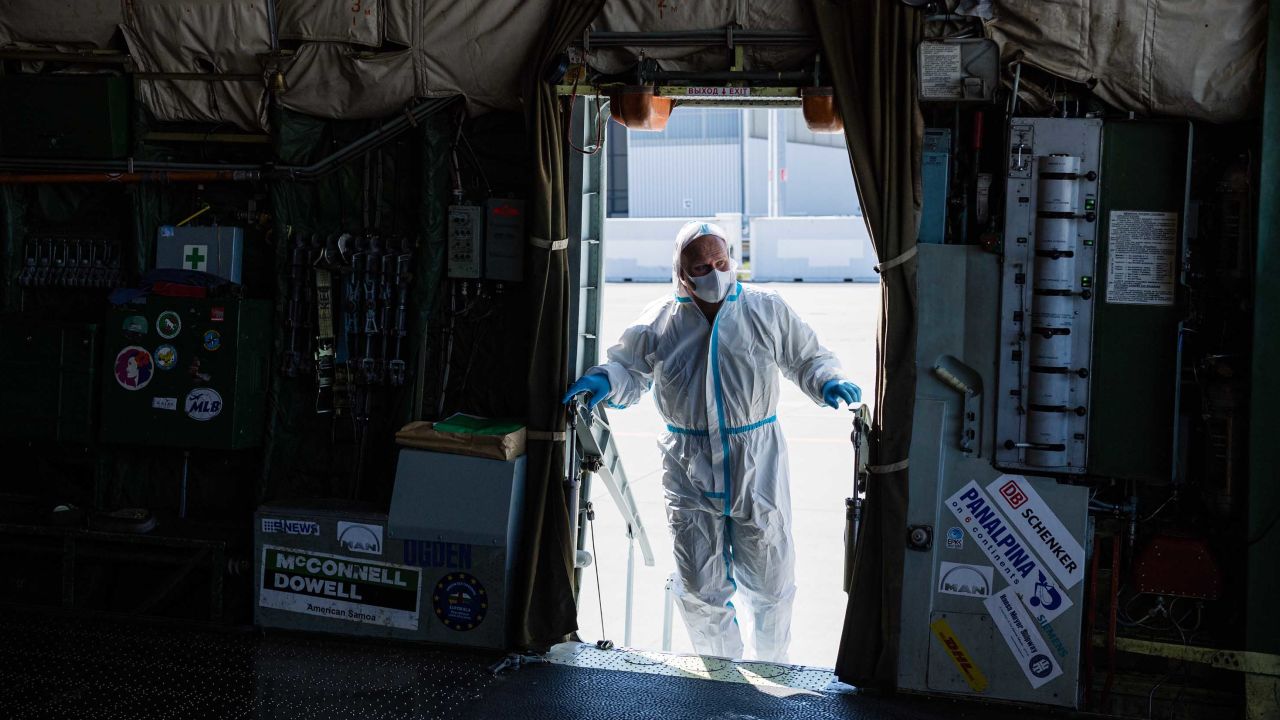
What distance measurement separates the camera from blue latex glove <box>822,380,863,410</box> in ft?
14.1

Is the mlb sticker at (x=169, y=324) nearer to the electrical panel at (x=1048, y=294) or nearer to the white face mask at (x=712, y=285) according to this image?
the white face mask at (x=712, y=285)

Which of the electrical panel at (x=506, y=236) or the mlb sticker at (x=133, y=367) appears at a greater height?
the electrical panel at (x=506, y=236)

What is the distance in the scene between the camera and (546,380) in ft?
14.6

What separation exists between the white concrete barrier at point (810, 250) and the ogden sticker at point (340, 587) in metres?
17.5

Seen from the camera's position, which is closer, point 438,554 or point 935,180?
point 935,180

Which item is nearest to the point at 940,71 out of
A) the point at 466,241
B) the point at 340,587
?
the point at 466,241

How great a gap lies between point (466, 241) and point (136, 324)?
167cm

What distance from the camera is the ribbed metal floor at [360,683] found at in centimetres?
386

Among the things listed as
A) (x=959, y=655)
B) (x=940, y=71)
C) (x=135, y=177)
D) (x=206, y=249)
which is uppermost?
(x=940, y=71)

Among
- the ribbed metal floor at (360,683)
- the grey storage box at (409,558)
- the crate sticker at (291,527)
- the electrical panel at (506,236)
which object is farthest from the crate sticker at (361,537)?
the electrical panel at (506,236)

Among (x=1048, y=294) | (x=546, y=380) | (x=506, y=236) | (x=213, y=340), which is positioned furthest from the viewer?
(x=213, y=340)

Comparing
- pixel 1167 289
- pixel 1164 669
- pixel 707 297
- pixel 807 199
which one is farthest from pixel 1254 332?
pixel 807 199

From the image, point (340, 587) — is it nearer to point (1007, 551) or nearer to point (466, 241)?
point (466, 241)

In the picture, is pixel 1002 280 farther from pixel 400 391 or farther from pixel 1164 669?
pixel 400 391
